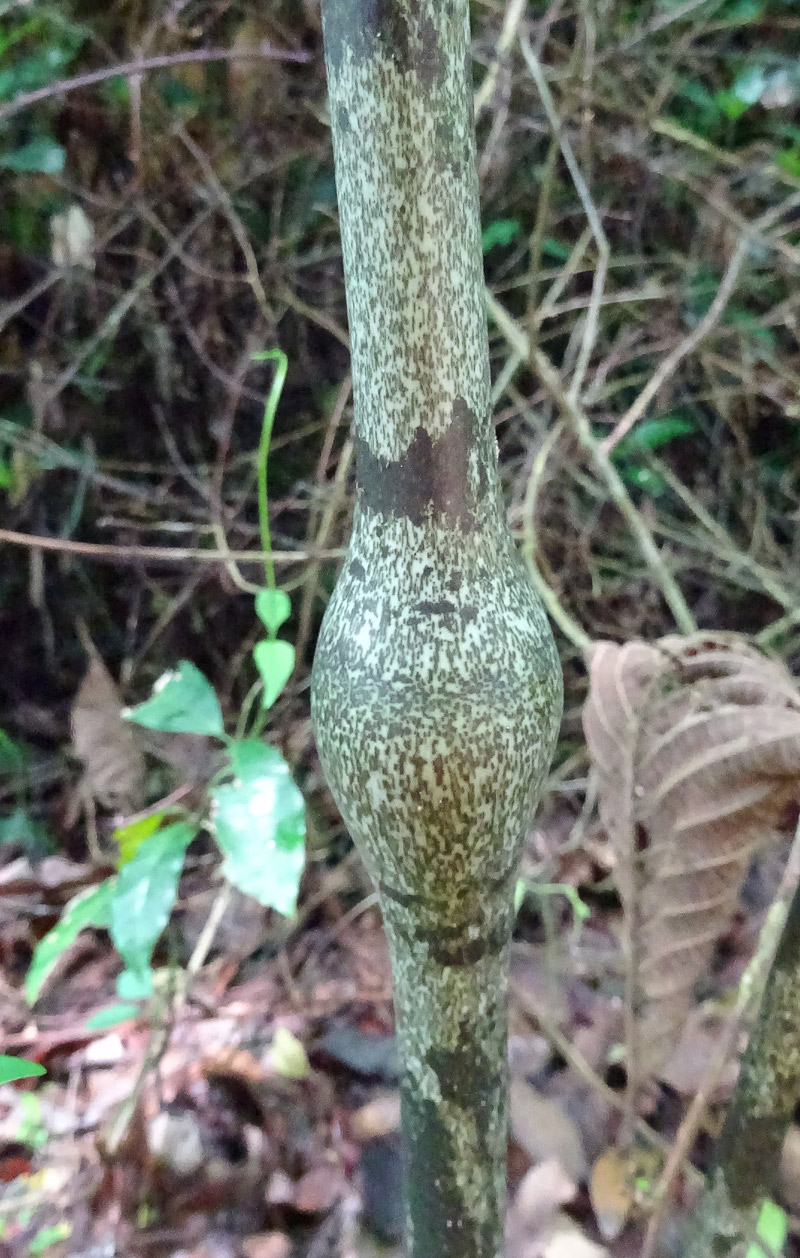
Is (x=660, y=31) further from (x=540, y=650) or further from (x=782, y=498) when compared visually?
(x=540, y=650)

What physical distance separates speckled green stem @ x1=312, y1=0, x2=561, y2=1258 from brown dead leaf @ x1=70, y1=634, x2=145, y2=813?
58 cm

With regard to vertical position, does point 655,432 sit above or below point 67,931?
above

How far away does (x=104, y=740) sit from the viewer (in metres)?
0.80

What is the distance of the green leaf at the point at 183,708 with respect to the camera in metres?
0.58

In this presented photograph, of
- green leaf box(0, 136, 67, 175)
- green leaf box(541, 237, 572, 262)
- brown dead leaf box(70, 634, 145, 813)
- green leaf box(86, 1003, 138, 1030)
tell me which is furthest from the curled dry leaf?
green leaf box(0, 136, 67, 175)

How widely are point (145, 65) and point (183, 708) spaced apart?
566mm

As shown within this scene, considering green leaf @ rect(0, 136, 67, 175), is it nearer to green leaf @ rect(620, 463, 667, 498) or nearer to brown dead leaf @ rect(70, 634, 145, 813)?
brown dead leaf @ rect(70, 634, 145, 813)

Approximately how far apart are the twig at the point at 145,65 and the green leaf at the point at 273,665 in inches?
21.4

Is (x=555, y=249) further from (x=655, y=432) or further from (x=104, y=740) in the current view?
(x=104, y=740)

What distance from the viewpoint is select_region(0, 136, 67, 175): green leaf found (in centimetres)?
81

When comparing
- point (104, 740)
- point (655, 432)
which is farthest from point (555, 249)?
point (104, 740)

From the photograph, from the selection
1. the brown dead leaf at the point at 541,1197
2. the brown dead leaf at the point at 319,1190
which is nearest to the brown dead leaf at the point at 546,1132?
the brown dead leaf at the point at 541,1197

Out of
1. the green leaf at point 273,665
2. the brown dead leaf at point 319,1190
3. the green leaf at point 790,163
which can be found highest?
the green leaf at point 790,163

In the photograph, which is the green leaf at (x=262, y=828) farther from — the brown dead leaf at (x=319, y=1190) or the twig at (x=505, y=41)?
the twig at (x=505, y=41)
